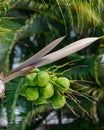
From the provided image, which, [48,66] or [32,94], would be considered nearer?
[32,94]

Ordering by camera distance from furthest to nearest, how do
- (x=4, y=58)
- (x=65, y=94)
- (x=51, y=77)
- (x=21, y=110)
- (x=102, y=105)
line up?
(x=102, y=105)
(x=21, y=110)
(x=4, y=58)
(x=65, y=94)
(x=51, y=77)

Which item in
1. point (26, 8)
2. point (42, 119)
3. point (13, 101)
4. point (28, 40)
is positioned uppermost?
point (26, 8)

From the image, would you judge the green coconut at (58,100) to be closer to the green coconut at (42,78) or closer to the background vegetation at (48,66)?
the green coconut at (42,78)

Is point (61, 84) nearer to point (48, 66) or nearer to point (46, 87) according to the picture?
point (46, 87)

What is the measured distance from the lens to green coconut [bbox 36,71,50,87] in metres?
2.21

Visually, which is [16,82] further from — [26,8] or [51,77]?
[51,77]

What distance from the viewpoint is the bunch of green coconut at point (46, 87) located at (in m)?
2.23

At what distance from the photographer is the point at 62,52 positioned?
6.85ft

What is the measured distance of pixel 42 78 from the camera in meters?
2.21

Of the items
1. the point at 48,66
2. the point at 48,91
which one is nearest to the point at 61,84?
the point at 48,91

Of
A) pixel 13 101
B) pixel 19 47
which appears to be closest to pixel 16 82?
pixel 13 101

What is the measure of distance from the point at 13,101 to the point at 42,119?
156 cm

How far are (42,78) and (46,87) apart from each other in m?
0.05

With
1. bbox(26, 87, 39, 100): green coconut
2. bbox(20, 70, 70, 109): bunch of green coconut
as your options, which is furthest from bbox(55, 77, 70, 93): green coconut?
bbox(26, 87, 39, 100): green coconut
